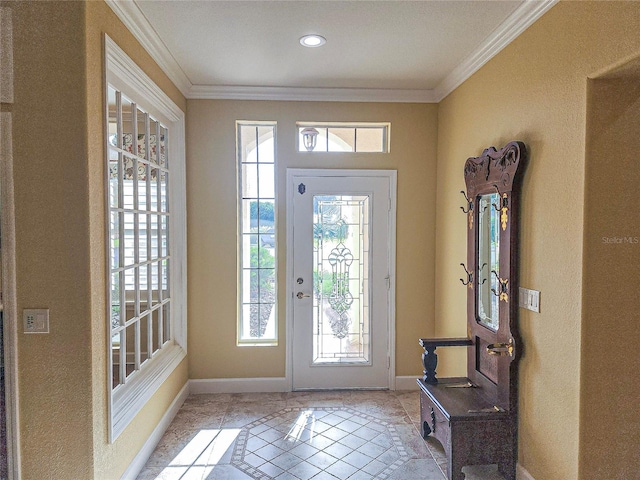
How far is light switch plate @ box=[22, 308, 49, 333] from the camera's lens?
1.89 metres

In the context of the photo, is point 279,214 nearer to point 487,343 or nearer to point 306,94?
point 306,94

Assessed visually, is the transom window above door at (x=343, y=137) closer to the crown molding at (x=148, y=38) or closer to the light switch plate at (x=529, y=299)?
the crown molding at (x=148, y=38)

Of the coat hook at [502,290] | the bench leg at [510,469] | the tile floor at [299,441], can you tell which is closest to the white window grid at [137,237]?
the tile floor at [299,441]

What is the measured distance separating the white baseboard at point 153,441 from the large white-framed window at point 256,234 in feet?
2.26

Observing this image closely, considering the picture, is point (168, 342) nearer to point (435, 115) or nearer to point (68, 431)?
point (68, 431)

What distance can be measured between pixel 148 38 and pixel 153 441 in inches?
102

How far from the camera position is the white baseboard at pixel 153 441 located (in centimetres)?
240

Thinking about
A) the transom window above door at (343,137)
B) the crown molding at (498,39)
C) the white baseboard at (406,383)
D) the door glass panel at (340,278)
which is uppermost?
the crown molding at (498,39)

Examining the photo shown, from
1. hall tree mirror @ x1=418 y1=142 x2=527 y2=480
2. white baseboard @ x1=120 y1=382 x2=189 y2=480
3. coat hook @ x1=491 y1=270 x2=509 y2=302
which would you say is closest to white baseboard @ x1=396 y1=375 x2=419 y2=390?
hall tree mirror @ x1=418 y1=142 x2=527 y2=480

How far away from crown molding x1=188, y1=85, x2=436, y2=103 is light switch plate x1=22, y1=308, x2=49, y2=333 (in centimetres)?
234

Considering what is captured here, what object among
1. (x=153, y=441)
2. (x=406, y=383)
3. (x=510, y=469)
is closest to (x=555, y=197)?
(x=510, y=469)

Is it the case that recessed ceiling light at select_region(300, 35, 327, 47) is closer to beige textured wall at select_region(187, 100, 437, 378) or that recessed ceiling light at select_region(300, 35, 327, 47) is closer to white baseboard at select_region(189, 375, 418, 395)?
beige textured wall at select_region(187, 100, 437, 378)

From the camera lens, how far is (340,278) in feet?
12.4

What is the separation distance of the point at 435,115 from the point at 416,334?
201 cm
